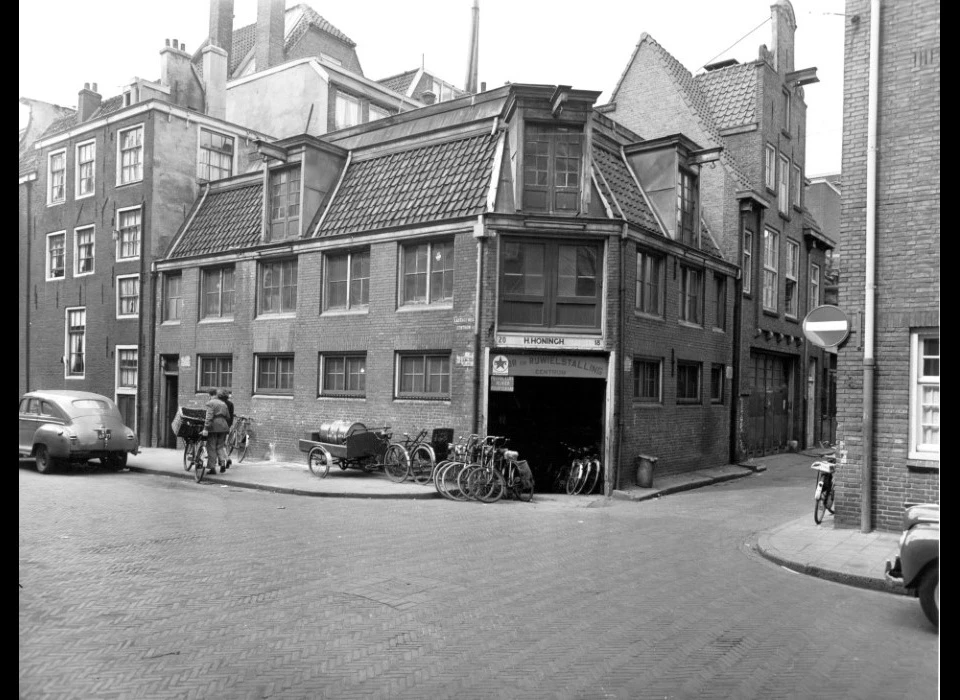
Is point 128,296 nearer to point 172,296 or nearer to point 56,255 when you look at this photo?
point 172,296

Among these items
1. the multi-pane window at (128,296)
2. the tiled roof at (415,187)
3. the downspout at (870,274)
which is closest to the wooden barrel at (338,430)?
the tiled roof at (415,187)

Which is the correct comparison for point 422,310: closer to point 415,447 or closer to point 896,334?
point 415,447

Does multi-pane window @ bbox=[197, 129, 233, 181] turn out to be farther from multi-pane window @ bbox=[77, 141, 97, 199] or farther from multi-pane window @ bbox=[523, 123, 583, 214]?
multi-pane window @ bbox=[523, 123, 583, 214]

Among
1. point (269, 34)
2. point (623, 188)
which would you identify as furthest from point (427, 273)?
point (269, 34)

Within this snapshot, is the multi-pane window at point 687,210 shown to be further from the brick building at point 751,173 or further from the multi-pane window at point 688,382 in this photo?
the multi-pane window at point 688,382

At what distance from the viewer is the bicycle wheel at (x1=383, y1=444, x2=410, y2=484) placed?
16266mm

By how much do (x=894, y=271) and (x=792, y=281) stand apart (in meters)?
16.3

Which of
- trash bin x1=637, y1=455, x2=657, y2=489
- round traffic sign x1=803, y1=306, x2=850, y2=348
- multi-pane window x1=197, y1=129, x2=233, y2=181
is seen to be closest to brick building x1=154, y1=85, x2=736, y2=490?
trash bin x1=637, y1=455, x2=657, y2=489

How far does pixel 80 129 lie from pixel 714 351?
2030cm

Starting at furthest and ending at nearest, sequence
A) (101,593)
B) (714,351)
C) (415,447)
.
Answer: (714,351) → (415,447) → (101,593)

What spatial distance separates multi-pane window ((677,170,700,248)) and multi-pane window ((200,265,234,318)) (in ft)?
41.9

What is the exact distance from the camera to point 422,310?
17438 millimetres

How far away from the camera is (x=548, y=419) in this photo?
1730 cm

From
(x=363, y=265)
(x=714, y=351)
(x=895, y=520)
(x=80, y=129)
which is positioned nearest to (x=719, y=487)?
(x=714, y=351)
